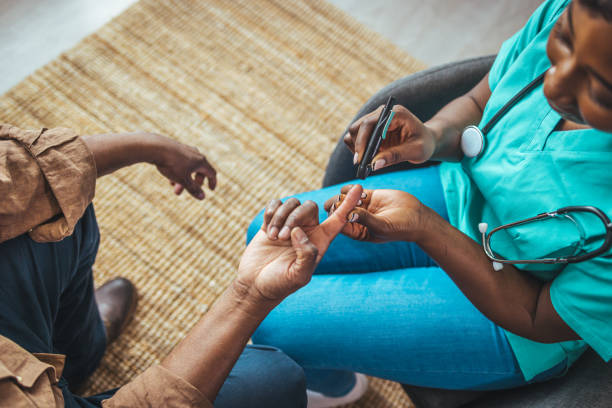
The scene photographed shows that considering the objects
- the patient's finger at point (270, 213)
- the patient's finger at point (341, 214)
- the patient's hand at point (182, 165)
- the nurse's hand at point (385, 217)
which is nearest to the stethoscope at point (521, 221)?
the nurse's hand at point (385, 217)

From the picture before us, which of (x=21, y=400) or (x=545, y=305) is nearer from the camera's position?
(x=21, y=400)

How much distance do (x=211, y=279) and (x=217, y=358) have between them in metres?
0.66

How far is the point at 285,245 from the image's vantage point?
65 centimetres

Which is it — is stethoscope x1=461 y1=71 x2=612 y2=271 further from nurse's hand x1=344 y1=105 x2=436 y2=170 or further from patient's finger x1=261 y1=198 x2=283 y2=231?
patient's finger x1=261 y1=198 x2=283 y2=231

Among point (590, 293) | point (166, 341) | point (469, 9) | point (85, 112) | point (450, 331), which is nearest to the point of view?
point (590, 293)

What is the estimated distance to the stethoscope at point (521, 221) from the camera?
0.57 metres

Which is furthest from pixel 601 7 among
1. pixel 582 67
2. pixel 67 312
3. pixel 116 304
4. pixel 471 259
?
pixel 116 304

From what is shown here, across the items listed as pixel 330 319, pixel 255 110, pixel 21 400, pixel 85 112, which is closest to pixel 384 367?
pixel 330 319

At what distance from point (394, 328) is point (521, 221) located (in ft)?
0.96

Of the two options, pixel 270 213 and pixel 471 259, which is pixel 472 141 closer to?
pixel 471 259

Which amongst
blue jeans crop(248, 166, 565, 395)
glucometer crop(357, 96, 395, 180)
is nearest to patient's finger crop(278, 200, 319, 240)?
glucometer crop(357, 96, 395, 180)

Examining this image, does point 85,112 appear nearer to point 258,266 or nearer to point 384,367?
point 258,266

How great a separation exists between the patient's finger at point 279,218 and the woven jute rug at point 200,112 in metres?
0.65

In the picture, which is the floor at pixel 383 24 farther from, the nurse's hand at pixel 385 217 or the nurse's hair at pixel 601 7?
the nurse's hair at pixel 601 7
